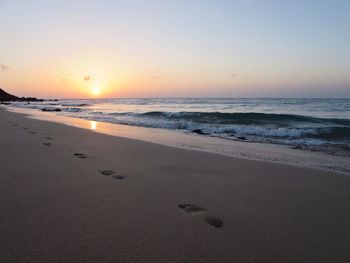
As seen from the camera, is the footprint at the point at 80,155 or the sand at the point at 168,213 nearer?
the sand at the point at 168,213

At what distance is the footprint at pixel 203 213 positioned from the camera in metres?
2.72

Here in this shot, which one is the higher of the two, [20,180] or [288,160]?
[20,180]

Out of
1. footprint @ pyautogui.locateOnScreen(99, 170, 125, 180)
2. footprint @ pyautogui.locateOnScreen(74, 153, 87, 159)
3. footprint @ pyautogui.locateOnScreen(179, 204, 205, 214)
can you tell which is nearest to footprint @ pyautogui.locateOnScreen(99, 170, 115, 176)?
footprint @ pyautogui.locateOnScreen(99, 170, 125, 180)

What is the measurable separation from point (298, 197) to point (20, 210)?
109 inches

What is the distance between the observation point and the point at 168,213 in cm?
291

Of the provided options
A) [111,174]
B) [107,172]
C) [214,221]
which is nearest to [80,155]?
[107,172]

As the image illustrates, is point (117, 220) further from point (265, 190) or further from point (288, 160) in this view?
point (288, 160)

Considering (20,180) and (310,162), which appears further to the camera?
(310,162)

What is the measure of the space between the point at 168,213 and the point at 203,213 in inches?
12.4

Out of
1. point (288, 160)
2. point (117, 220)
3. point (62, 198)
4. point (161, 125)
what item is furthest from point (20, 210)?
point (161, 125)

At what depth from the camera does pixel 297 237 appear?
250cm

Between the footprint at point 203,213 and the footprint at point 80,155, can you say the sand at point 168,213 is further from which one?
the footprint at point 80,155

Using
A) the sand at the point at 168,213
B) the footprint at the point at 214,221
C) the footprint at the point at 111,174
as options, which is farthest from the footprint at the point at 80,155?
Answer: the footprint at the point at 214,221

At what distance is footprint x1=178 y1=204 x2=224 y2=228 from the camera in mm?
2723
